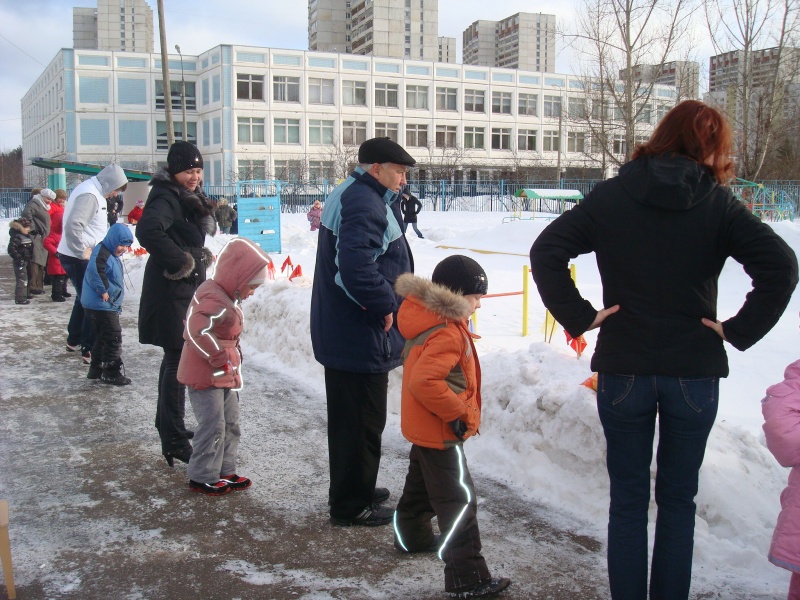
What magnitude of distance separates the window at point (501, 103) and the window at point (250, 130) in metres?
22.1

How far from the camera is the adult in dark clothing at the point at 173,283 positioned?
482cm

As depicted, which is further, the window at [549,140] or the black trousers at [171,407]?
the window at [549,140]

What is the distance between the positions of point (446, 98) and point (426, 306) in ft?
217

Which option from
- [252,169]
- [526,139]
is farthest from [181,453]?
[526,139]

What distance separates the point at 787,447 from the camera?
8.59ft

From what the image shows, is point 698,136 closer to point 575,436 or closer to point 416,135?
point 575,436

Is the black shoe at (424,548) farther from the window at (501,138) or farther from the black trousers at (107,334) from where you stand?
the window at (501,138)

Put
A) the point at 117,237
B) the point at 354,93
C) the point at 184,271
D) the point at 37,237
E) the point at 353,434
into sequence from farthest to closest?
the point at 354,93
the point at 37,237
the point at 117,237
the point at 184,271
the point at 353,434

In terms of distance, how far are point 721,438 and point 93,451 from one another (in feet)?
13.6

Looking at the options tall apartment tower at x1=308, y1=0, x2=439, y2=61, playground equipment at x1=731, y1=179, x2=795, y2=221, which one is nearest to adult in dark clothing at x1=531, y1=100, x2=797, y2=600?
playground equipment at x1=731, y1=179, x2=795, y2=221

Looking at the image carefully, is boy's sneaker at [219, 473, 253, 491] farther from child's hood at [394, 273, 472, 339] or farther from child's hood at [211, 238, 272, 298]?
child's hood at [394, 273, 472, 339]

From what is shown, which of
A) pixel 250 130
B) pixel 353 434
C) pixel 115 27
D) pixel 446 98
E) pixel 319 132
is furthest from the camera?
pixel 115 27

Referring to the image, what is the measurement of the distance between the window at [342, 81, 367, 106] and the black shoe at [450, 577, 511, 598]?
62.4 metres

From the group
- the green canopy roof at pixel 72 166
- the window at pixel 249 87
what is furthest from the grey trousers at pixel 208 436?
the window at pixel 249 87
